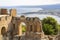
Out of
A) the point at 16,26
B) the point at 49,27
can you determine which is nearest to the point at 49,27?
the point at 49,27

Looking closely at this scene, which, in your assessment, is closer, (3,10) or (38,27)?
(38,27)

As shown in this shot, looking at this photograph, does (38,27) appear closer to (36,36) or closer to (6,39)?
(36,36)

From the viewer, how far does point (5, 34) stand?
34969mm

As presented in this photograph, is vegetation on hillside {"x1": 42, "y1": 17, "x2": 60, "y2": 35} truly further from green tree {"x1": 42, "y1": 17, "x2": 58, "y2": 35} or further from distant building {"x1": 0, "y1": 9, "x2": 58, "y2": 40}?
distant building {"x1": 0, "y1": 9, "x2": 58, "y2": 40}

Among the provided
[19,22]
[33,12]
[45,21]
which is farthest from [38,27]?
[33,12]

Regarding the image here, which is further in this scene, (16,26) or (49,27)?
(49,27)

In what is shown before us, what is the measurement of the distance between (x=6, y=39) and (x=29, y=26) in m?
4.09

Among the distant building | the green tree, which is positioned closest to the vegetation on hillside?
the green tree

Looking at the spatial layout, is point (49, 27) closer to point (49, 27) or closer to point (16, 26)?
point (49, 27)

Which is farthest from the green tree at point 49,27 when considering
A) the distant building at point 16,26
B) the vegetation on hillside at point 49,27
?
the distant building at point 16,26

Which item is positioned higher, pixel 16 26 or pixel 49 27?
pixel 16 26

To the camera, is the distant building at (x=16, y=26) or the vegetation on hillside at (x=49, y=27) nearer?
the distant building at (x=16, y=26)

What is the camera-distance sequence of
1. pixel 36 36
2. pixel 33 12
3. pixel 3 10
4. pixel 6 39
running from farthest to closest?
pixel 33 12 → pixel 3 10 → pixel 6 39 → pixel 36 36

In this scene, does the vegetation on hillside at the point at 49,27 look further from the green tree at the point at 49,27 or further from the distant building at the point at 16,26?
the distant building at the point at 16,26
